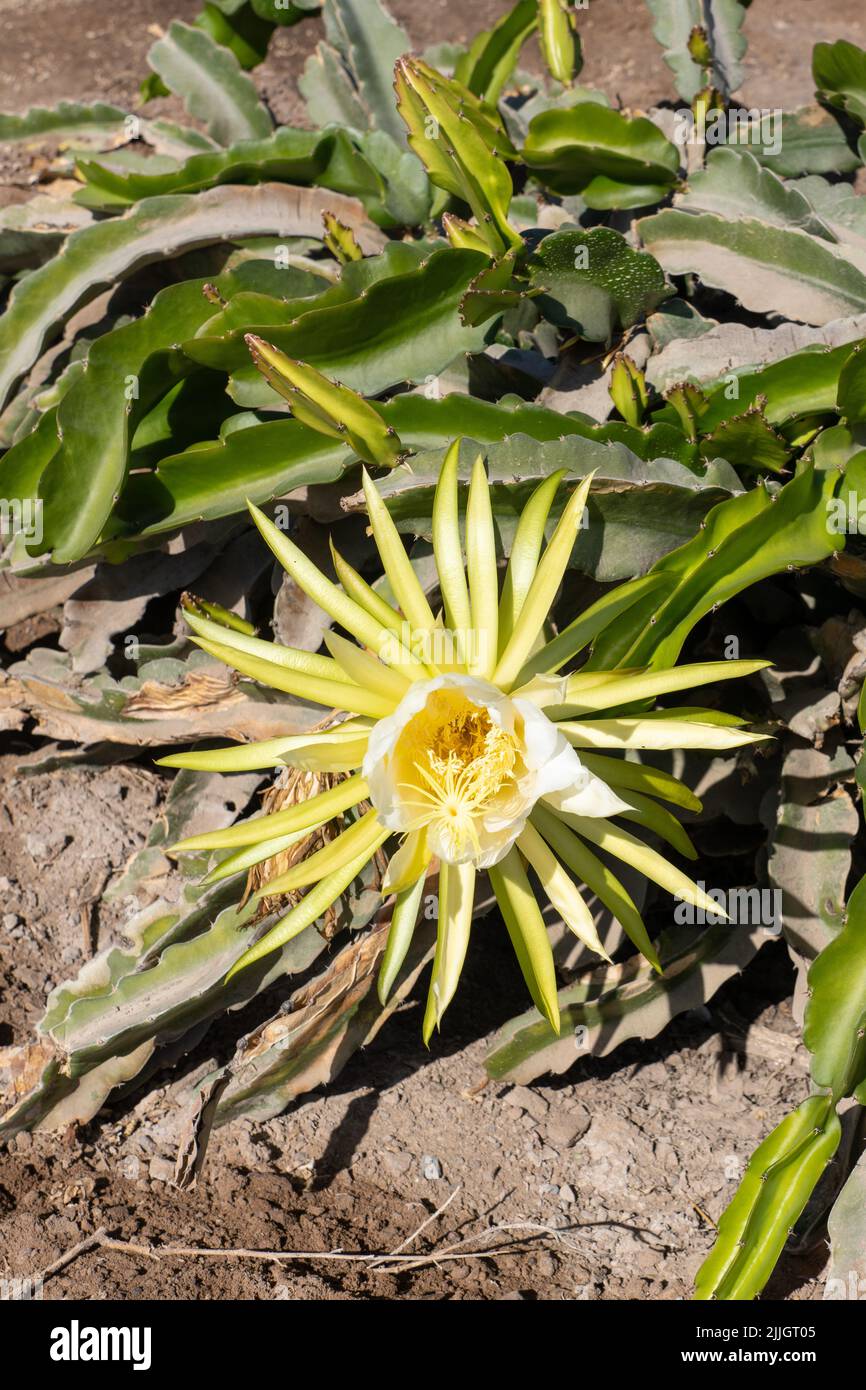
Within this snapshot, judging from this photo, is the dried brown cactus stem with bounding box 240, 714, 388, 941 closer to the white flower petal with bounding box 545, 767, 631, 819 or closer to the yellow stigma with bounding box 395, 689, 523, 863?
the yellow stigma with bounding box 395, 689, 523, 863

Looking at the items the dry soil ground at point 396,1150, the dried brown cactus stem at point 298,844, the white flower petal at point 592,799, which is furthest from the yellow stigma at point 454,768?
the dry soil ground at point 396,1150

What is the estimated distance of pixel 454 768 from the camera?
4.45 ft

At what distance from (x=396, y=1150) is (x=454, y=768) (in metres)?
0.90

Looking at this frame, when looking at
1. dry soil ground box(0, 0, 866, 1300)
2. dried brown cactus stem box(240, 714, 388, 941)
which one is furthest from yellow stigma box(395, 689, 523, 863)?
dry soil ground box(0, 0, 866, 1300)

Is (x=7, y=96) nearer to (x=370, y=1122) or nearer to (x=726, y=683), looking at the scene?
(x=726, y=683)

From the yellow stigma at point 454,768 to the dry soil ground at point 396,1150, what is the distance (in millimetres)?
804

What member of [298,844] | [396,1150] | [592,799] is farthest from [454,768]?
[396,1150]

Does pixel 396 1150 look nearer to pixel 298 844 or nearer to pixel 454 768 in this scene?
pixel 298 844

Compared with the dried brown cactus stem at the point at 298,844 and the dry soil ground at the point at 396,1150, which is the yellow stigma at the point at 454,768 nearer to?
the dried brown cactus stem at the point at 298,844

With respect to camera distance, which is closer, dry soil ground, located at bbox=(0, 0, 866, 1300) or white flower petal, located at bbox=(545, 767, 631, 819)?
white flower petal, located at bbox=(545, 767, 631, 819)

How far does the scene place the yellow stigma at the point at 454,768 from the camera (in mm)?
1324

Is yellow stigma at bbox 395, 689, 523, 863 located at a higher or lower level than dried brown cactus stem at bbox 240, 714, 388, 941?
lower

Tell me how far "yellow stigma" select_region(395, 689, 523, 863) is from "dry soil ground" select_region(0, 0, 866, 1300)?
0.80 metres

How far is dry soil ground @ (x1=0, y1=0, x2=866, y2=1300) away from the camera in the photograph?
70.6 inches
